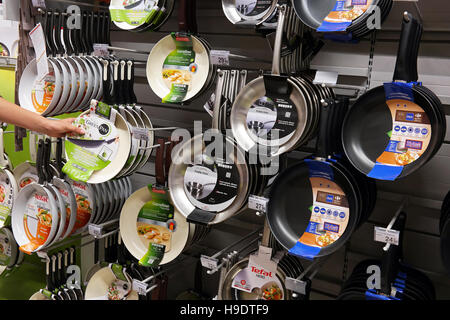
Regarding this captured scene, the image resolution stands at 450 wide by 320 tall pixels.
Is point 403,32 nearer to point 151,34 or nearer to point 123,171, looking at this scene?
point 123,171

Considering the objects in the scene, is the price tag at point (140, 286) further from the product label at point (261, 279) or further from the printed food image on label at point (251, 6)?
the printed food image on label at point (251, 6)

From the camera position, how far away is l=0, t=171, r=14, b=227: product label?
2.41m

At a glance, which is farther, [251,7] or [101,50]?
[101,50]

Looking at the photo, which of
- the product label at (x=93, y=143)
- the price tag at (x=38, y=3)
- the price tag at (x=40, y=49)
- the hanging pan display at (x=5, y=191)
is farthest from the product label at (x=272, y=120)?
the hanging pan display at (x=5, y=191)

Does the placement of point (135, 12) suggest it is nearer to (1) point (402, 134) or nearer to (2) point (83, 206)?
(2) point (83, 206)

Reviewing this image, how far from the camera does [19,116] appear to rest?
1.81 metres

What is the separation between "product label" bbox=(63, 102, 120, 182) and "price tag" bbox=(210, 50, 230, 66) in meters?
0.52

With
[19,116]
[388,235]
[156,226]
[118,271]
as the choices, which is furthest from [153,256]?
[388,235]

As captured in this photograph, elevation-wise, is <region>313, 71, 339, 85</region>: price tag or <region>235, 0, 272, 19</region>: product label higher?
<region>235, 0, 272, 19</region>: product label

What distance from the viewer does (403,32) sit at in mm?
1376

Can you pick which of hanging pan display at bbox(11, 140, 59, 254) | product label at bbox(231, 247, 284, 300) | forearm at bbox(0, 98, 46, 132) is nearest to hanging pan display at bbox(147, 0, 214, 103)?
forearm at bbox(0, 98, 46, 132)

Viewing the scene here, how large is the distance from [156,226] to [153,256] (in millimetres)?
143

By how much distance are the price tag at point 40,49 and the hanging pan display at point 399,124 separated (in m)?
1.37

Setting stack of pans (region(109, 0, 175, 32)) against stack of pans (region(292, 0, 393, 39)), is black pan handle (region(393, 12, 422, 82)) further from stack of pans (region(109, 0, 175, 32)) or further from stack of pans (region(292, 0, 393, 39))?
stack of pans (region(109, 0, 175, 32))
